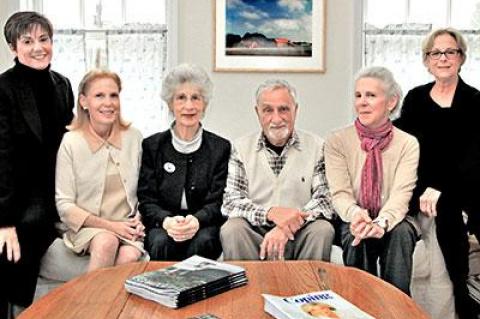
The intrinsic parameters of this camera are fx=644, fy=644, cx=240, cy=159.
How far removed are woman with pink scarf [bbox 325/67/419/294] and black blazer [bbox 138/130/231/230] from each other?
55 cm

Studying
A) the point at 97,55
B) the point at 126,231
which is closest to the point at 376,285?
the point at 126,231

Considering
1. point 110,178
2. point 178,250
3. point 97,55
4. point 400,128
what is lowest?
point 178,250

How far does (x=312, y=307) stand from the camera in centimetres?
192

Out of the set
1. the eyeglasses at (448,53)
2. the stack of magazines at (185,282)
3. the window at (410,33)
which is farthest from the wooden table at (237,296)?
the window at (410,33)

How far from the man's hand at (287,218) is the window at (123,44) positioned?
1633mm

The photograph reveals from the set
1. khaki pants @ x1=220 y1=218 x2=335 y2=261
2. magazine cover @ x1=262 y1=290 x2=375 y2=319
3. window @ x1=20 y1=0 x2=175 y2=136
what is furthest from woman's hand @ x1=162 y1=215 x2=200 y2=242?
window @ x1=20 y1=0 x2=175 y2=136

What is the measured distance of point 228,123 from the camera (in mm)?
4363

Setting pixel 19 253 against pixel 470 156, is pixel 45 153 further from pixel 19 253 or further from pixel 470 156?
pixel 470 156

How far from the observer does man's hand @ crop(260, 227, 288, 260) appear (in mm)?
2883

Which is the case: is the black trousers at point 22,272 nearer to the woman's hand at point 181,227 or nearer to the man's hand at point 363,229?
the woman's hand at point 181,227

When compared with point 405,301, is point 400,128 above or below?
above

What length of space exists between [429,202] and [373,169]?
29 cm

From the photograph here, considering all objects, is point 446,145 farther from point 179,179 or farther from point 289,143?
point 179,179

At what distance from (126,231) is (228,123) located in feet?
5.17
